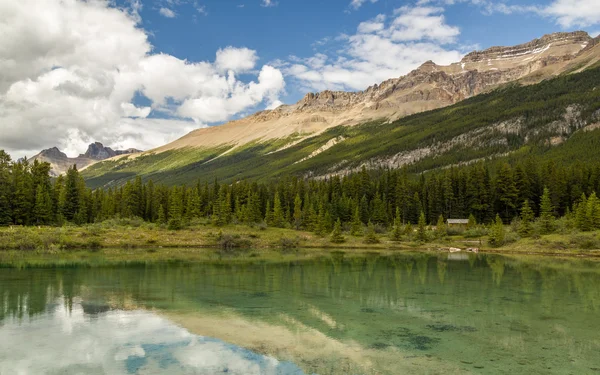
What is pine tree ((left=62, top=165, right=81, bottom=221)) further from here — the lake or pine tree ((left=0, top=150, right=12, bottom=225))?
the lake

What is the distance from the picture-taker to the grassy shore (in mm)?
70688

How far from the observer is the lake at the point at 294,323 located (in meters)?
17.2

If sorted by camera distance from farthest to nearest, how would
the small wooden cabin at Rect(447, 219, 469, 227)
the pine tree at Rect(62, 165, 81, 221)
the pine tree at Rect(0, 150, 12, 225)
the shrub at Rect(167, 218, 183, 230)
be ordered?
the pine tree at Rect(62, 165, 81, 221)
the small wooden cabin at Rect(447, 219, 469, 227)
the shrub at Rect(167, 218, 183, 230)
the pine tree at Rect(0, 150, 12, 225)

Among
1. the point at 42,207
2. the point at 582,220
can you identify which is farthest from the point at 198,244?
the point at 582,220

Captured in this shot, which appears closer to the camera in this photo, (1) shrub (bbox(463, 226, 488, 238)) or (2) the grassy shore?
(2) the grassy shore

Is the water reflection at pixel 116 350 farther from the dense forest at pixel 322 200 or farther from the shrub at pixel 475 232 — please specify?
the shrub at pixel 475 232

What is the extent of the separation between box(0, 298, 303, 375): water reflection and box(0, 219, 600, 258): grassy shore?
4287 centimetres

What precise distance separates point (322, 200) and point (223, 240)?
36341 millimetres

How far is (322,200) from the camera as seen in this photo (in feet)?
378

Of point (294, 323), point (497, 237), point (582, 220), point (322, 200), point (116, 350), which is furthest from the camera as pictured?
point (322, 200)

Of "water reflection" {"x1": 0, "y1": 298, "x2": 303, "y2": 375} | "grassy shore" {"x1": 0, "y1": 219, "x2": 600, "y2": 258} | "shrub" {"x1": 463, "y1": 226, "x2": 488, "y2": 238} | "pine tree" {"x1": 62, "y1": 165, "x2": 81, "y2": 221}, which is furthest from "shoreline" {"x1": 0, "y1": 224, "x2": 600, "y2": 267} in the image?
"water reflection" {"x1": 0, "y1": 298, "x2": 303, "y2": 375}

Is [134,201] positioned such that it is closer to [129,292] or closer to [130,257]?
[130,257]

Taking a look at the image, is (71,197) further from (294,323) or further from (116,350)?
(116,350)

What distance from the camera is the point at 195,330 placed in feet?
73.0
